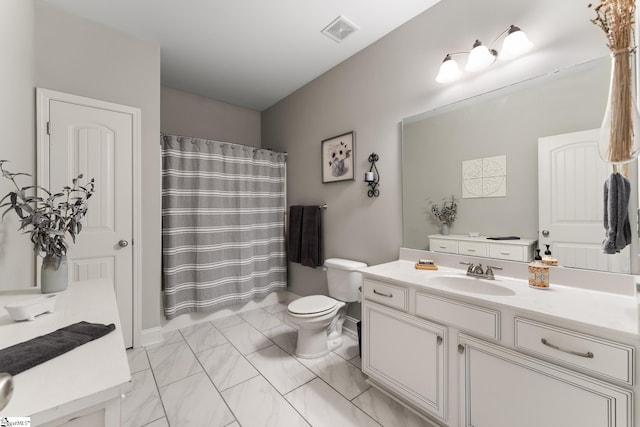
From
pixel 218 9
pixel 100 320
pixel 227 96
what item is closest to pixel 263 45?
pixel 218 9

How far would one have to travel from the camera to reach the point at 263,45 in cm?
230

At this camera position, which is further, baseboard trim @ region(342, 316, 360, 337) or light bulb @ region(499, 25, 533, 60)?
baseboard trim @ region(342, 316, 360, 337)

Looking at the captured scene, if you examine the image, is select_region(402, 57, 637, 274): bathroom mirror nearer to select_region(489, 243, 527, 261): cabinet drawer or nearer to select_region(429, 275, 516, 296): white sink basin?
select_region(489, 243, 527, 261): cabinet drawer

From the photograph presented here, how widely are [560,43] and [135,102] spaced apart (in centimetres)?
291

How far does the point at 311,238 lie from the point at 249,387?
1.46 metres

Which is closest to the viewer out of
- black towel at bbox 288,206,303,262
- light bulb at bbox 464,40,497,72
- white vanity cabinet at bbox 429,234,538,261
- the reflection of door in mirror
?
the reflection of door in mirror

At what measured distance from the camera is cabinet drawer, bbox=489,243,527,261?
4.92ft

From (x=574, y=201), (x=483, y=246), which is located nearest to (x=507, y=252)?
(x=483, y=246)

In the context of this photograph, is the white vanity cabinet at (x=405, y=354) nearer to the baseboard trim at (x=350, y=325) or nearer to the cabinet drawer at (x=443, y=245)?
the cabinet drawer at (x=443, y=245)

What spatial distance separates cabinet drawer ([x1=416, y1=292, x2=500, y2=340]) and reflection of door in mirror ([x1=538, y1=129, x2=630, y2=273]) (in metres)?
0.59

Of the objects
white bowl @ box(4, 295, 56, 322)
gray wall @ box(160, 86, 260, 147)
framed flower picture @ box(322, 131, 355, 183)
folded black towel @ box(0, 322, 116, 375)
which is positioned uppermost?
gray wall @ box(160, 86, 260, 147)

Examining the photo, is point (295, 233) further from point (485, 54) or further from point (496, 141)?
point (485, 54)

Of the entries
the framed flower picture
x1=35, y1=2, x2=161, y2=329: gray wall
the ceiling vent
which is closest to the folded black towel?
x1=35, y1=2, x2=161, y2=329: gray wall

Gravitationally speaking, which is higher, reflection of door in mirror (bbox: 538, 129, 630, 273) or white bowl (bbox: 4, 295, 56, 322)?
reflection of door in mirror (bbox: 538, 129, 630, 273)
